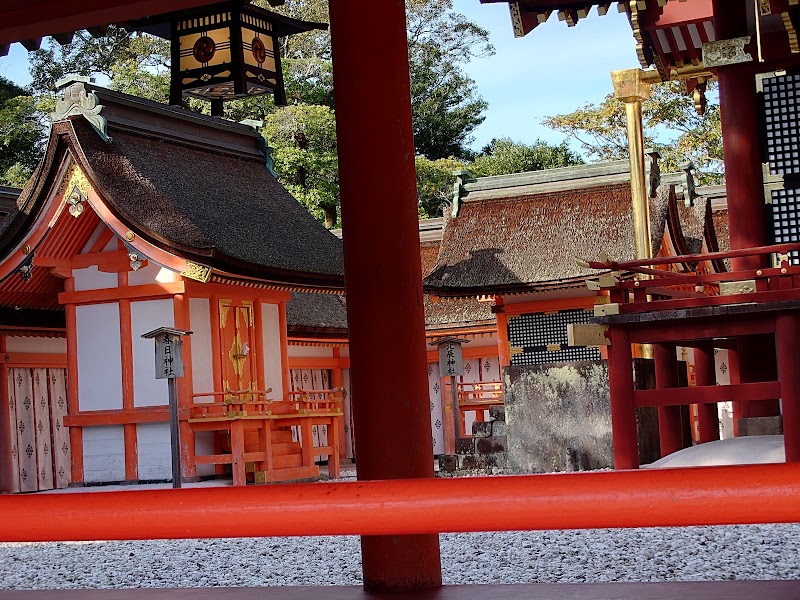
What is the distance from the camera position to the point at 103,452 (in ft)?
49.2

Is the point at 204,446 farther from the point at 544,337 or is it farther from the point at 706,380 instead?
the point at 706,380

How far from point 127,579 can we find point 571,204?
542 inches

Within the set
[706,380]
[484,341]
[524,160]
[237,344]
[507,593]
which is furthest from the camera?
[524,160]

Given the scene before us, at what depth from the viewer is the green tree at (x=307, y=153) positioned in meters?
28.5

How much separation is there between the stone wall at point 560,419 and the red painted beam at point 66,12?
29.0 feet

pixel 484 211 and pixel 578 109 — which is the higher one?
pixel 578 109

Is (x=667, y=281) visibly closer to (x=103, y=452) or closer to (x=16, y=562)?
(x=16, y=562)

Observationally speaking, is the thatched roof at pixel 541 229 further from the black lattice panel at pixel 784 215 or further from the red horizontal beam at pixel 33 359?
the black lattice panel at pixel 784 215

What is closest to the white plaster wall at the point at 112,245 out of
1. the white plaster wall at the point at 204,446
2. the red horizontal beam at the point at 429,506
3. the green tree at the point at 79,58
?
the white plaster wall at the point at 204,446

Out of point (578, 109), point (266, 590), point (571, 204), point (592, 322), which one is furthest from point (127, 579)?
point (578, 109)

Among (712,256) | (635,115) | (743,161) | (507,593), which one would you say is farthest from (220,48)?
(635,115)

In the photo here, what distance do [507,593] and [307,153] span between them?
2465cm

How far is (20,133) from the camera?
3092 cm

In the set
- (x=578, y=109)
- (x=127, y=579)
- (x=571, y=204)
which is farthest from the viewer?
(x=578, y=109)
